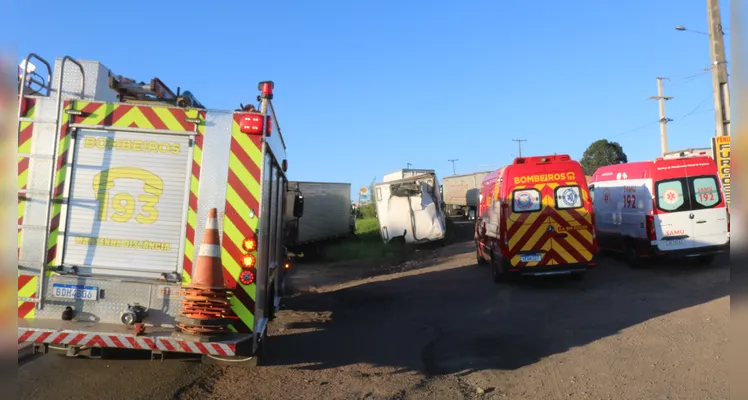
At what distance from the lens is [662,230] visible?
1219cm

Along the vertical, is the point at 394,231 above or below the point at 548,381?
above

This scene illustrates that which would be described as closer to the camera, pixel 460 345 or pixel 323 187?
pixel 460 345

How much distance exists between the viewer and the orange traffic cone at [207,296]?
471cm

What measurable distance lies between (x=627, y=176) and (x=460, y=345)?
29.6ft

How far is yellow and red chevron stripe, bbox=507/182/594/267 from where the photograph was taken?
35.8 feet

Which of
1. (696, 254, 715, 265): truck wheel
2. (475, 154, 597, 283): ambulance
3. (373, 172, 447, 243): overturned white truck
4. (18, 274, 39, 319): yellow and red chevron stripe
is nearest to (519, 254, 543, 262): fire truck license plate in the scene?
(475, 154, 597, 283): ambulance

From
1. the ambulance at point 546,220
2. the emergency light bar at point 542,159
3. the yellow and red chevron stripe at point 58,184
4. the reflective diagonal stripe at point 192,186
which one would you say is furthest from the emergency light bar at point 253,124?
the emergency light bar at point 542,159

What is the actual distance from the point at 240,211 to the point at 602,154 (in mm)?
60876

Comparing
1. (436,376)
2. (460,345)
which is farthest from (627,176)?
(436,376)

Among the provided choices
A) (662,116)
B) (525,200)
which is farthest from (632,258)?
(662,116)

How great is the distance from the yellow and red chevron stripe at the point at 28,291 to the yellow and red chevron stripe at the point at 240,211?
1.81 meters

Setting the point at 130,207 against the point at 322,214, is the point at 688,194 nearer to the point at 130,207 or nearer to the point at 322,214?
the point at 130,207

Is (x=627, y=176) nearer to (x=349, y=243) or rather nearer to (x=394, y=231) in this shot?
(x=394, y=231)

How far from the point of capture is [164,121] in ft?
16.9
